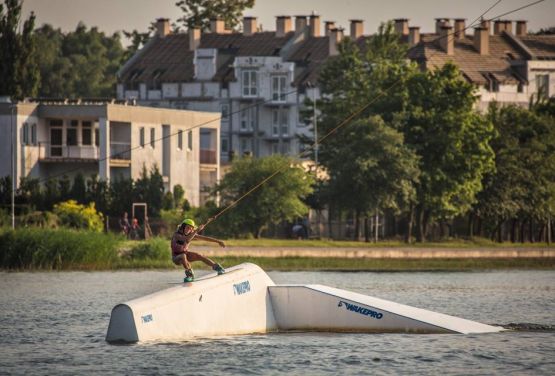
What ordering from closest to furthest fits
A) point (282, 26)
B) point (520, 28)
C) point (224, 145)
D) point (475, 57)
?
1. point (475, 57)
2. point (224, 145)
3. point (282, 26)
4. point (520, 28)

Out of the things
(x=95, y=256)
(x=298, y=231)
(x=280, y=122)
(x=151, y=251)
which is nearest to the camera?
(x=95, y=256)

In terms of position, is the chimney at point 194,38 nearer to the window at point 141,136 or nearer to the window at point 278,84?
the window at point 278,84

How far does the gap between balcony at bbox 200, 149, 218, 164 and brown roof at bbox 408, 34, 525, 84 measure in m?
22.6

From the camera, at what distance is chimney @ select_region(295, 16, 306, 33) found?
460 ft

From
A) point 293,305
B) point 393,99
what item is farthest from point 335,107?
point 293,305

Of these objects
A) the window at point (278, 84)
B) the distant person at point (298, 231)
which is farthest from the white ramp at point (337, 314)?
the window at point (278, 84)

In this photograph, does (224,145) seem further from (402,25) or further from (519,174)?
(519,174)

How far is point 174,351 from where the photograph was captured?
33.7m

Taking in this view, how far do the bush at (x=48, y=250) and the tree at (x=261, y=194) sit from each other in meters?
24.0

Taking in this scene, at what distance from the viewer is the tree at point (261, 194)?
87.9m

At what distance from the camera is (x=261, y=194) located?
3492 inches

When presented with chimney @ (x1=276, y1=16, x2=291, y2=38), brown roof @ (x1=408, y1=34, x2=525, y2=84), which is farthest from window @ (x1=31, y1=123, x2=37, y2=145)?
chimney @ (x1=276, y1=16, x2=291, y2=38)

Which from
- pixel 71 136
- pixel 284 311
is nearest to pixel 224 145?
pixel 71 136

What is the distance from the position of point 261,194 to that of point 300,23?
54.7 m
